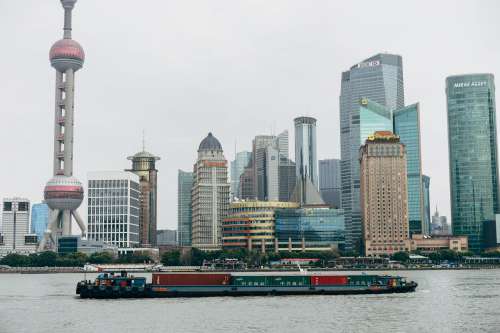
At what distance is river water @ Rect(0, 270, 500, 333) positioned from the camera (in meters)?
99.8

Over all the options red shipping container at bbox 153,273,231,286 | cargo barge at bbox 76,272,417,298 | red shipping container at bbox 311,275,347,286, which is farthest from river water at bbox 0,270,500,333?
red shipping container at bbox 311,275,347,286

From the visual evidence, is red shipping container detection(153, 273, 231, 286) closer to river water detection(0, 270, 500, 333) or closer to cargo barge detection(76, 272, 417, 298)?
cargo barge detection(76, 272, 417, 298)

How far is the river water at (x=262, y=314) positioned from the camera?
9975 cm

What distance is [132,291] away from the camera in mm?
148875

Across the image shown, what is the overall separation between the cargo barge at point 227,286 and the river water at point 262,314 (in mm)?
5055

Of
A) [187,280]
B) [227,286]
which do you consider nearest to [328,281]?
[227,286]

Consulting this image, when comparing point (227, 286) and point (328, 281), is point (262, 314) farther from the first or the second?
point (328, 281)

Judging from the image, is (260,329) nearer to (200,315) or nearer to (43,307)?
(200,315)

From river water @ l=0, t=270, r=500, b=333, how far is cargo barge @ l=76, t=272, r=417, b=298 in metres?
5.06

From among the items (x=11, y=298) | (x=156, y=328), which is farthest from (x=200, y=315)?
(x=11, y=298)

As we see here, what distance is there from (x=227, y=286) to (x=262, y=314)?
37960 millimetres

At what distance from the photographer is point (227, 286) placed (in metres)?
152

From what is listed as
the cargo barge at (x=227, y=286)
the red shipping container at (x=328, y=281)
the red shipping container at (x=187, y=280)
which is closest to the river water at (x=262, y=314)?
the cargo barge at (x=227, y=286)

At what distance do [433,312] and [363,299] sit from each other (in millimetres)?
24833
